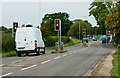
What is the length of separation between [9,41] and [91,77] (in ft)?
85.5

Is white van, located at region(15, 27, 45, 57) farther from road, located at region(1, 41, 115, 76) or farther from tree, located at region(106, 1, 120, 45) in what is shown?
tree, located at region(106, 1, 120, 45)

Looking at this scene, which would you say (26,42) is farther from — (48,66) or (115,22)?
(48,66)

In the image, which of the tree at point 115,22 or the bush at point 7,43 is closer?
the tree at point 115,22

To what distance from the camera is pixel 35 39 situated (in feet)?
91.0

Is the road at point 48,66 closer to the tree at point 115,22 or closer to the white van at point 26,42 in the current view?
the white van at point 26,42

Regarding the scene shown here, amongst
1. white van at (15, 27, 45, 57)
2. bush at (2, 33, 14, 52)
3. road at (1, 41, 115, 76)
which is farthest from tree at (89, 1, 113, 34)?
road at (1, 41, 115, 76)

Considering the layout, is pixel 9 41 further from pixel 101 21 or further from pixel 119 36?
pixel 101 21

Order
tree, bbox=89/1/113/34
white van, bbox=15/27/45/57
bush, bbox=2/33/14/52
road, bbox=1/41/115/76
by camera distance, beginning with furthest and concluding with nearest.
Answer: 1. tree, bbox=89/1/113/34
2. bush, bbox=2/33/14/52
3. white van, bbox=15/27/45/57
4. road, bbox=1/41/115/76

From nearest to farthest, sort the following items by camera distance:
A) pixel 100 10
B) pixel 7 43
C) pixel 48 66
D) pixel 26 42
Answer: pixel 48 66 < pixel 26 42 < pixel 7 43 < pixel 100 10

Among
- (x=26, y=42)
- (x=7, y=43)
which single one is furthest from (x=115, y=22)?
(x=7, y=43)

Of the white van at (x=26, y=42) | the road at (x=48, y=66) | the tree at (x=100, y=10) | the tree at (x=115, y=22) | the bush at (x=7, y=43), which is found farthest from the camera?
the tree at (x=100, y=10)

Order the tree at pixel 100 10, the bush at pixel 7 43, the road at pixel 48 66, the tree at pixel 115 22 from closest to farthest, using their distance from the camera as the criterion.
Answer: the road at pixel 48 66, the tree at pixel 115 22, the bush at pixel 7 43, the tree at pixel 100 10

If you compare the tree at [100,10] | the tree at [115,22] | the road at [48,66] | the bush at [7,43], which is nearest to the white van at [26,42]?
the road at [48,66]

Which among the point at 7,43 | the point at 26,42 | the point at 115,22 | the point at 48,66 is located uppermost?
the point at 115,22
